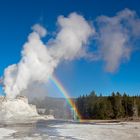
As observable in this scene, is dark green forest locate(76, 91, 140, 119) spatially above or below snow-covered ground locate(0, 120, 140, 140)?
above

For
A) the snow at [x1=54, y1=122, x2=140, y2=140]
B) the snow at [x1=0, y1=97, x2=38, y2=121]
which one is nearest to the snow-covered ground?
the snow at [x1=54, y1=122, x2=140, y2=140]

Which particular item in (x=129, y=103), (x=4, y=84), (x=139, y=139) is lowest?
(x=139, y=139)

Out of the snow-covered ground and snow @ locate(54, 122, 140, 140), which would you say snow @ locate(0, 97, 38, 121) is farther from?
snow @ locate(54, 122, 140, 140)

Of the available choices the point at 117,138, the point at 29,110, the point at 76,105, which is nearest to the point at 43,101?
the point at 76,105

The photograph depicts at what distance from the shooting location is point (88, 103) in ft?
336

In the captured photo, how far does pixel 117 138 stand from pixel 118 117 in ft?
196

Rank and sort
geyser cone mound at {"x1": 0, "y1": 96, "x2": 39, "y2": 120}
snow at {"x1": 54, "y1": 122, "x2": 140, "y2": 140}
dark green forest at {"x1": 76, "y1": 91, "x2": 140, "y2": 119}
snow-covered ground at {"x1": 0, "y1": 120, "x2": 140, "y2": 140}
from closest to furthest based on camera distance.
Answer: snow-covered ground at {"x1": 0, "y1": 120, "x2": 140, "y2": 140}, snow at {"x1": 54, "y1": 122, "x2": 140, "y2": 140}, dark green forest at {"x1": 76, "y1": 91, "x2": 140, "y2": 119}, geyser cone mound at {"x1": 0, "y1": 96, "x2": 39, "y2": 120}

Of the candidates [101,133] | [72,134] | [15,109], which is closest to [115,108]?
[15,109]

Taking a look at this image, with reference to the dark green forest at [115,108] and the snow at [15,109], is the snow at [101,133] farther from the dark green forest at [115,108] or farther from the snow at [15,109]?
the snow at [15,109]

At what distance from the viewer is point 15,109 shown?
95625 millimetres

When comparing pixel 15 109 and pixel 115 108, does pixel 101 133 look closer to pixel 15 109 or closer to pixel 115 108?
pixel 115 108

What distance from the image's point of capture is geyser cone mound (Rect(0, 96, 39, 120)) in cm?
9169

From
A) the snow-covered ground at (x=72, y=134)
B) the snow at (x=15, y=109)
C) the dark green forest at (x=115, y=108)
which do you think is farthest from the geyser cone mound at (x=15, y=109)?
the snow-covered ground at (x=72, y=134)

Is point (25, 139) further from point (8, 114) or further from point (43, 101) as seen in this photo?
point (43, 101)
